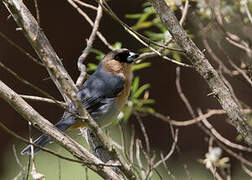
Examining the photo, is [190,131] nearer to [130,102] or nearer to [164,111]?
[164,111]

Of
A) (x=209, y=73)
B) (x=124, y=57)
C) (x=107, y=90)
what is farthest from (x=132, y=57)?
(x=209, y=73)

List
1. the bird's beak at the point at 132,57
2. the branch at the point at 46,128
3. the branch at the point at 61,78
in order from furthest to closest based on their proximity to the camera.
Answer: the bird's beak at the point at 132,57 < the branch at the point at 46,128 < the branch at the point at 61,78

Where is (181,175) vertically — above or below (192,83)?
below

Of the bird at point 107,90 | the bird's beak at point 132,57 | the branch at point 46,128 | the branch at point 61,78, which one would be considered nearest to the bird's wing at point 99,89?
the bird at point 107,90

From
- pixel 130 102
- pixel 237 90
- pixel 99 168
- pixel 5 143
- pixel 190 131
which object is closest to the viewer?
pixel 99 168

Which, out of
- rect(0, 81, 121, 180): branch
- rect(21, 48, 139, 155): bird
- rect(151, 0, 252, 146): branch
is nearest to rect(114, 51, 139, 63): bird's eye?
rect(21, 48, 139, 155): bird

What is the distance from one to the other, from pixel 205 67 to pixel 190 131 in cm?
528

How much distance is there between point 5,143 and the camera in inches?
281

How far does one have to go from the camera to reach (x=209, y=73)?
2.50m

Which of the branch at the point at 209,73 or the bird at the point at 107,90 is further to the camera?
the bird at the point at 107,90

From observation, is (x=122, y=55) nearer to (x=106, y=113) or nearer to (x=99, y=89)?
(x=99, y=89)

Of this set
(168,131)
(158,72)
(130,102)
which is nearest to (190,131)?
(168,131)

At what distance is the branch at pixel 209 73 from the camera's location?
8.02 ft

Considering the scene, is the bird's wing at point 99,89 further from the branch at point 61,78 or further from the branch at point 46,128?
the branch at point 61,78
